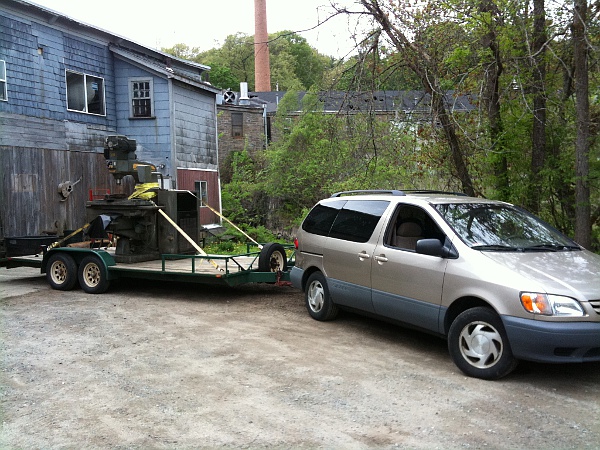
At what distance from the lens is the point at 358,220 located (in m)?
7.50

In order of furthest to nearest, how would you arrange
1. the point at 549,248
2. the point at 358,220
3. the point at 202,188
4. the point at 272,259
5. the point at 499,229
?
the point at 202,188
the point at 272,259
the point at 358,220
the point at 499,229
the point at 549,248

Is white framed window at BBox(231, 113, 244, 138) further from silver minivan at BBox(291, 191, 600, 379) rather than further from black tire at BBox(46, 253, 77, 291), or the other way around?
silver minivan at BBox(291, 191, 600, 379)

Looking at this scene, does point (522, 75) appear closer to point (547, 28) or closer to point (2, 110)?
point (547, 28)

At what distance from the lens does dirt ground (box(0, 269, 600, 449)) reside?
433 cm

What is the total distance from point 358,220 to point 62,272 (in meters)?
6.10

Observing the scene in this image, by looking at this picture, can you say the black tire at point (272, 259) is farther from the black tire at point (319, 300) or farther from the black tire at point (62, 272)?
the black tire at point (62, 272)

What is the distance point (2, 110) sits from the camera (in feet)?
49.9

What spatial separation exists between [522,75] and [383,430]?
310 inches

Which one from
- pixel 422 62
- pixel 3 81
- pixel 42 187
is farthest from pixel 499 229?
pixel 3 81

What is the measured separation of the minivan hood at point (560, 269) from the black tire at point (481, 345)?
525mm

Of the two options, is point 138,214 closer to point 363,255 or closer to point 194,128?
point 363,255

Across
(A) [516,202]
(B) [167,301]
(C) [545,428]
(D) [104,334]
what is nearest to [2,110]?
(B) [167,301]

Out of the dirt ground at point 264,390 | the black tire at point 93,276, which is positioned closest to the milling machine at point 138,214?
the black tire at point 93,276

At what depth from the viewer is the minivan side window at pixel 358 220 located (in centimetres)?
724
